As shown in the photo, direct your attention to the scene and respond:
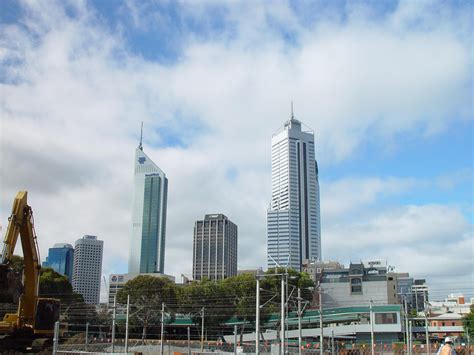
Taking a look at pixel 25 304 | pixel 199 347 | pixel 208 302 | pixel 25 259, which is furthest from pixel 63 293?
pixel 25 304

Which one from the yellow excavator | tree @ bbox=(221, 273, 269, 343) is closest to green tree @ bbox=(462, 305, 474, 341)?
tree @ bbox=(221, 273, 269, 343)

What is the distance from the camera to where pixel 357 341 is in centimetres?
9631

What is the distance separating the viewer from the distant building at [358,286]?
391 feet

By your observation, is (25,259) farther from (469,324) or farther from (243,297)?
(469,324)

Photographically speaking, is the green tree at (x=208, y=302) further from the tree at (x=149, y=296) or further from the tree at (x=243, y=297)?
the tree at (x=149, y=296)

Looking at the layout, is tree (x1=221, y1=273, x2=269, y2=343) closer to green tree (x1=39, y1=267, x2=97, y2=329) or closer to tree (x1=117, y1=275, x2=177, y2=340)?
tree (x1=117, y1=275, x2=177, y2=340)

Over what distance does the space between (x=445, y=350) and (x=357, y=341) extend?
88276mm

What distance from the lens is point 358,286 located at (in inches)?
4857

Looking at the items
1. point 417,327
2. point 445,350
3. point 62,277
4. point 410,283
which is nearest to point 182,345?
point 62,277

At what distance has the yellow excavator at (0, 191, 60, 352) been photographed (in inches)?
1150

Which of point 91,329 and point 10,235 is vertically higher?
point 10,235

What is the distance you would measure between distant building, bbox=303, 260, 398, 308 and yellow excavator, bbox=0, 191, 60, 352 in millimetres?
91190

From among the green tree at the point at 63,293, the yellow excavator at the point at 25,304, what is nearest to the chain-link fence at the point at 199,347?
Result: the yellow excavator at the point at 25,304

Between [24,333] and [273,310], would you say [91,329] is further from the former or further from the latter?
[24,333]
